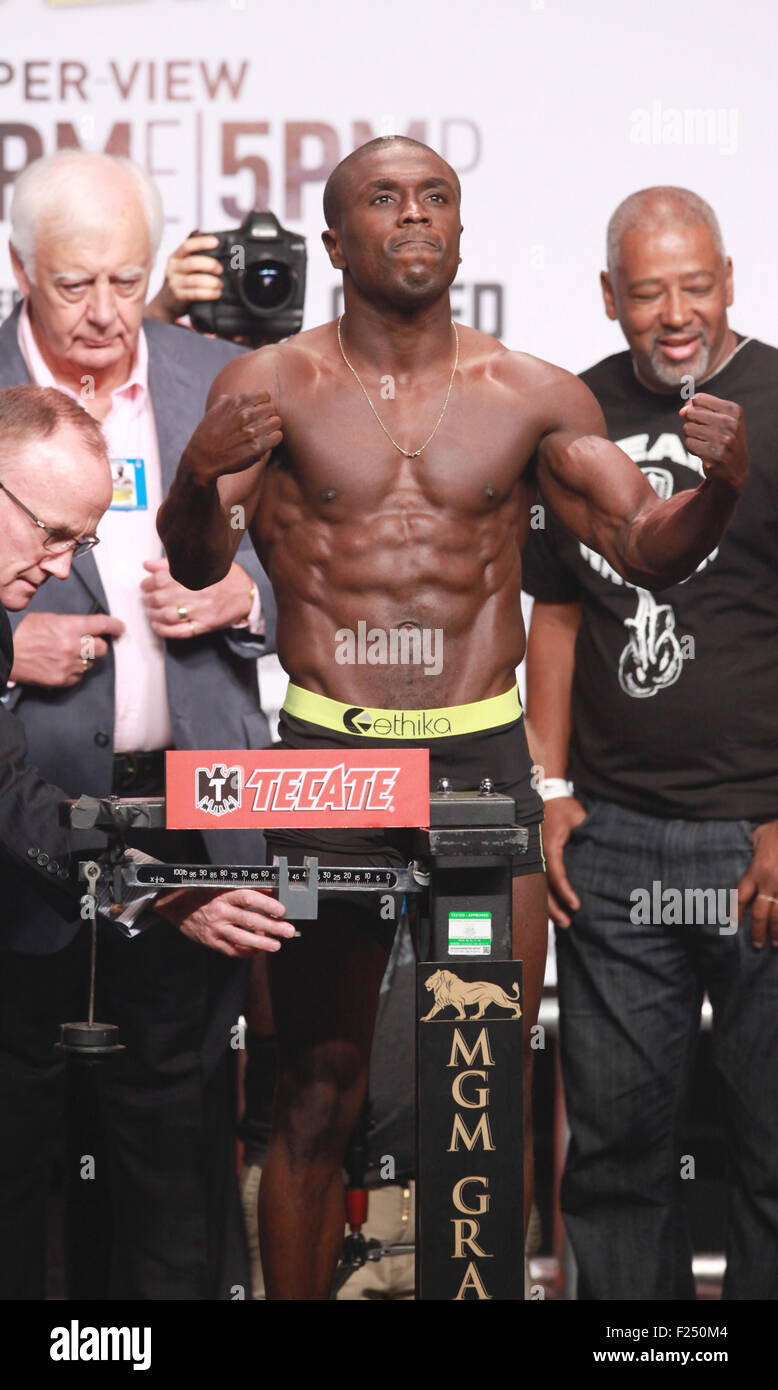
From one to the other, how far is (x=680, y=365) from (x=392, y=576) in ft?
2.46

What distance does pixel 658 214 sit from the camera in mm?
2832

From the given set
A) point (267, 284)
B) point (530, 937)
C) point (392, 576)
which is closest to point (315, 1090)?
point (530, 937)

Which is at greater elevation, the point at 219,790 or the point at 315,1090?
the point at 219,790

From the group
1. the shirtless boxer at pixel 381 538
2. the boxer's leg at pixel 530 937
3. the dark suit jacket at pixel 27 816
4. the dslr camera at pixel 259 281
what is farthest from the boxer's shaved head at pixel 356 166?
the boxer's leg at pixel 530 937

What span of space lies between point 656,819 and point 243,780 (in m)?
1.01

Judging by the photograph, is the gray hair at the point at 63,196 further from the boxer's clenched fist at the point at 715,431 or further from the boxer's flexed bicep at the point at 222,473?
the boxer's clenched fist at the point at 715,431

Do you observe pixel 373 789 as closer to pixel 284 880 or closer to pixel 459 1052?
pixel 284 880

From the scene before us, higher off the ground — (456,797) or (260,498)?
(260,498)

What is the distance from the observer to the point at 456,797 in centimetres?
201

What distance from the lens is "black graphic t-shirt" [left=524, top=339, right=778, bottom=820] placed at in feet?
8.93

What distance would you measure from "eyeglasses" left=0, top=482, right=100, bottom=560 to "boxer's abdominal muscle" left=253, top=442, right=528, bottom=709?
0.87 feet

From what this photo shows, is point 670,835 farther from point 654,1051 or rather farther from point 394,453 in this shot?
point 394,453
